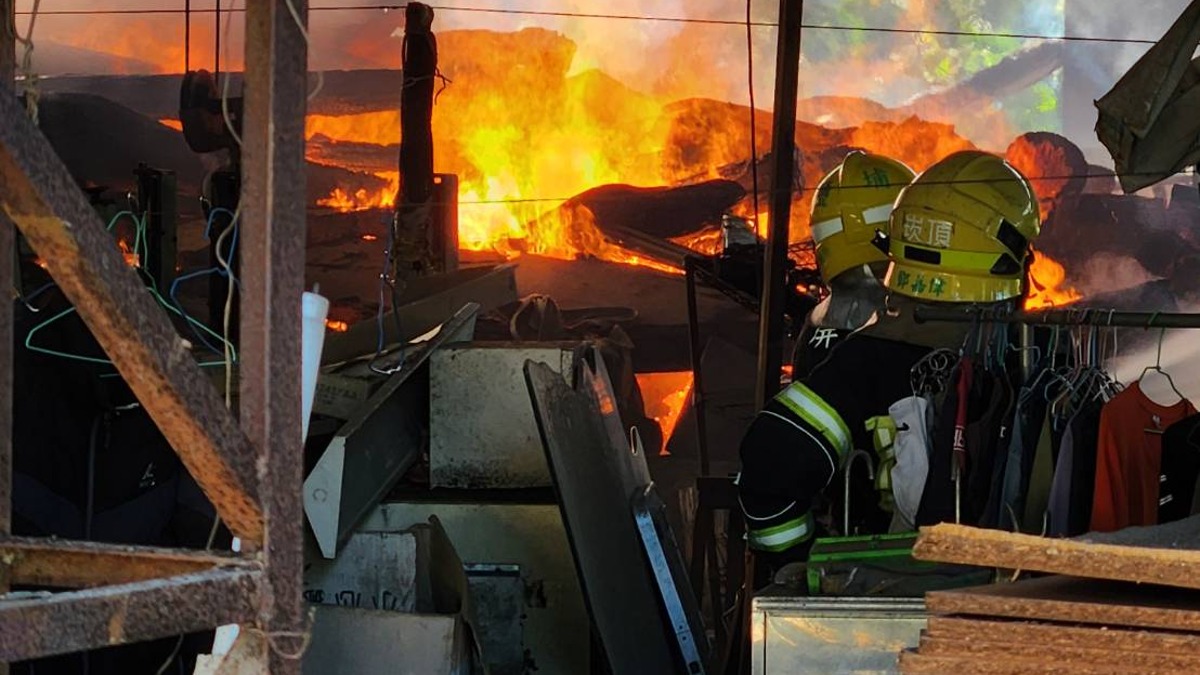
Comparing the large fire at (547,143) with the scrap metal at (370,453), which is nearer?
the scrap metal at (370,453)

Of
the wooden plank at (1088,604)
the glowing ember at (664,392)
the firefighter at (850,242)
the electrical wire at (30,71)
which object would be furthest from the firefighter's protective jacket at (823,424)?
the glowing ember at (664,392)

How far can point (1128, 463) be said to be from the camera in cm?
404

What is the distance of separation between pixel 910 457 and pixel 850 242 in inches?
61.9

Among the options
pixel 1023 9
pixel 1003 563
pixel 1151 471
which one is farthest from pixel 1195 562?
pixel 1023 9

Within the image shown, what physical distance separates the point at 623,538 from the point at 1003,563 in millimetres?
2716

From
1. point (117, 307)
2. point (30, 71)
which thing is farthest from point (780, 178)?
point (117, 307)

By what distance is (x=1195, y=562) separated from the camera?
2.05 m

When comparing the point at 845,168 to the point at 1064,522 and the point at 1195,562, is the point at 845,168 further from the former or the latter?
the point at 1195,562

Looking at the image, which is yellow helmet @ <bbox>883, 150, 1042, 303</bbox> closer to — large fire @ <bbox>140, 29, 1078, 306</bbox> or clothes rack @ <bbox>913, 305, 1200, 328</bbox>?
clothes rack @ <bbox>913, 305, 1200, 328</bbox>

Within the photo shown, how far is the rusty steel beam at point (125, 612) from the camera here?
79.7 inches

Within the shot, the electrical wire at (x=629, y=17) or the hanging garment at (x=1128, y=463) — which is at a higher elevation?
the electrical wire at (x=629, y=17)

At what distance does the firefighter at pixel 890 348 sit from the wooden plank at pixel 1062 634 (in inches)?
81.4

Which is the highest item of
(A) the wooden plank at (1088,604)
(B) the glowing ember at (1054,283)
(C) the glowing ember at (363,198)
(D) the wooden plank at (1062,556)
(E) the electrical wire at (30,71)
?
(C) the glowing ember at (363,198)

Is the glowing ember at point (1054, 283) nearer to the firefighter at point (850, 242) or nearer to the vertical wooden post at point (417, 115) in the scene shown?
the vertical wooden post at point (417, 115)
